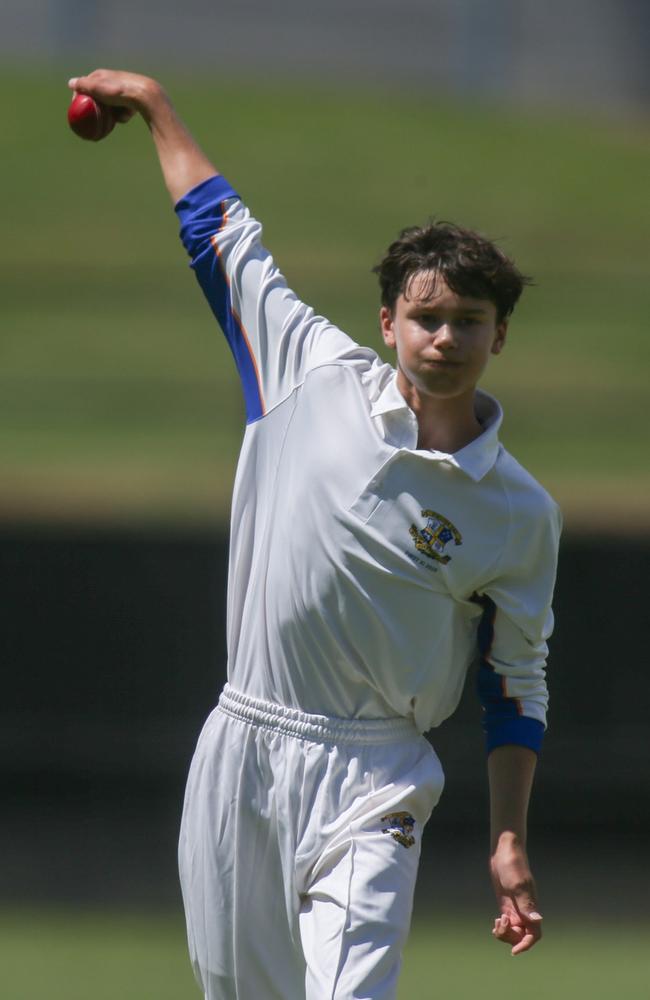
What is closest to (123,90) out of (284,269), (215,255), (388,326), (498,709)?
(215,255)

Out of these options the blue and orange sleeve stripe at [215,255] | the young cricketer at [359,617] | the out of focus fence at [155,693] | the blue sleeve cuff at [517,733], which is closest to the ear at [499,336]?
the young cricketer at [359,617]

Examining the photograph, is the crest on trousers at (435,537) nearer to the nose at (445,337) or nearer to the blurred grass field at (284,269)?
the nose at (445,337)

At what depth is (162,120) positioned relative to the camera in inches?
152

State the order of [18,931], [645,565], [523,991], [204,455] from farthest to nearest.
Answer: [204,455]
[645,565]
[18,931]
[523,991]

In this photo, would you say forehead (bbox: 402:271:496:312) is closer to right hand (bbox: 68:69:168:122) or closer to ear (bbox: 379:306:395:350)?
ear (bbox: 379:306:395:350)

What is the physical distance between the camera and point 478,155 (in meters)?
21.6

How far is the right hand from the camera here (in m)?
3.88

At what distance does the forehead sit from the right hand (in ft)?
2.48

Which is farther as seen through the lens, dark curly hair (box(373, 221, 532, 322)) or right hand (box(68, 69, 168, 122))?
right hand (box(68, 69, 168, 122))

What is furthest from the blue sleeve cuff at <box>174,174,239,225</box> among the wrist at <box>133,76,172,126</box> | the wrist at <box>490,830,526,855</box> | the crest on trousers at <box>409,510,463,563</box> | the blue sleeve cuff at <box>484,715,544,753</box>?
the wrist at <box>490,830,526,855</box>

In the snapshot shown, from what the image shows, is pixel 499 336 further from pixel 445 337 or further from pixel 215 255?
pixel 215 255

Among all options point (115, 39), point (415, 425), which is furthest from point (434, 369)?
point (115, 39)

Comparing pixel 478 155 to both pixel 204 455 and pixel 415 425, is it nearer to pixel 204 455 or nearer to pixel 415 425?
pixel 204 455

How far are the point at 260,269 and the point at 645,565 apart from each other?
17.8 ft
